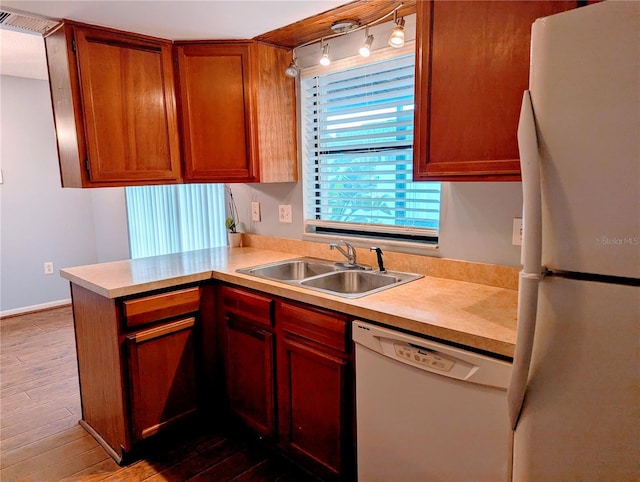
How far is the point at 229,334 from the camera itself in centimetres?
218

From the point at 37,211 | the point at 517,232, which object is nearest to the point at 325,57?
the point at 517,232

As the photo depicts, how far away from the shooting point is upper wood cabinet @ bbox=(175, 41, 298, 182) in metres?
2.34

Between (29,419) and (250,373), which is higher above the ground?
(250,373)

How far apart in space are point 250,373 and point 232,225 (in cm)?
121

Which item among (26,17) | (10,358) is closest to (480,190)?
(26,17)

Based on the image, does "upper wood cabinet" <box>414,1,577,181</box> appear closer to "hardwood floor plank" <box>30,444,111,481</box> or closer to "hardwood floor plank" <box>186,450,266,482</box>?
"hardwood floor plank" <box>186,450,266,482</box>

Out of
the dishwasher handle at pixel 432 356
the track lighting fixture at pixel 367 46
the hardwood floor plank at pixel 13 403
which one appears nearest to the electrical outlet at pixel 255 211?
the track lighting fixture at pixel 367 46

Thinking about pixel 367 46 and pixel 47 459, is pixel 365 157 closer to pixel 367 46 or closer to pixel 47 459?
pixel 367 46

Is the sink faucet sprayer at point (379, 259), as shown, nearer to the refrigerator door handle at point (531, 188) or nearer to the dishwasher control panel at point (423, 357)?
the dishwasher control panel at point (423, 357)

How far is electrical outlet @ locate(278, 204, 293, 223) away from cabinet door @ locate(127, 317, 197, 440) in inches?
34.9

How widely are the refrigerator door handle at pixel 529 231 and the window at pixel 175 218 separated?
8.31ft

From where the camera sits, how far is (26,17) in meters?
1.94

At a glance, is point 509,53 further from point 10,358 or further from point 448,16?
point 10,358

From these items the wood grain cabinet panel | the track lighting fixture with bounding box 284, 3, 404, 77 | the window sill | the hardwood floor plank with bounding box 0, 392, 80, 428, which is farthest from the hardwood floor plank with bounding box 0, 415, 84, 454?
the track lighting fixture with bounding box 284, 3, 404, 77
